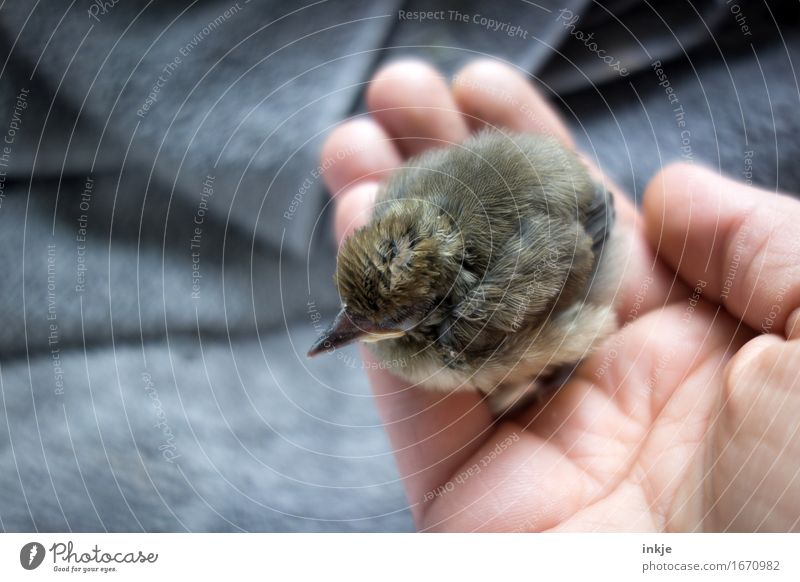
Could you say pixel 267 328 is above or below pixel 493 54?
below

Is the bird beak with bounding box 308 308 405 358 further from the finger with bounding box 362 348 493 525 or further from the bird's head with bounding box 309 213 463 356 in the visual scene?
the finger with bounding box 362 348 493 525

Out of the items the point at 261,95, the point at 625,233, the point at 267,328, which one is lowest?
the point at 267,328

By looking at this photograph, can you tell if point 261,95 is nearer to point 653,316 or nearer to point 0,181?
point 0,181

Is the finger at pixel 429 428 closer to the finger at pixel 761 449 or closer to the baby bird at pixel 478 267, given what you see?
the baby bird at pixel 478 267

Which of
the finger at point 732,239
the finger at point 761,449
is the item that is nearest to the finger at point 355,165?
the finger at point 732,239

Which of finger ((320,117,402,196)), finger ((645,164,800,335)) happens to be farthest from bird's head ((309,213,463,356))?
finger ((645,164,800,335))
